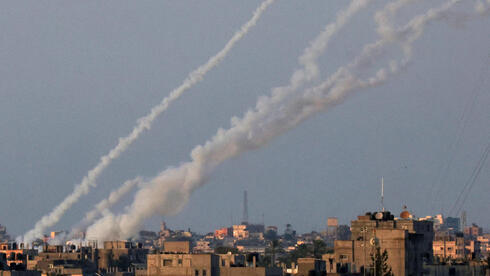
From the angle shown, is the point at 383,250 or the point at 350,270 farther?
the point at 350,270

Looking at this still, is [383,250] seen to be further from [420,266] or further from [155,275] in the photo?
[155,275]

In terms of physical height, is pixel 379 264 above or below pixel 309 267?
above

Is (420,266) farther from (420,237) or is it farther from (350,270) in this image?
(350,270)

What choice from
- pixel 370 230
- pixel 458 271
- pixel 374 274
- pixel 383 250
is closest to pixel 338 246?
pixel 370 230

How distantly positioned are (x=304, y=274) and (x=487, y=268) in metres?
24.1

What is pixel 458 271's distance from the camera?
176000 mm

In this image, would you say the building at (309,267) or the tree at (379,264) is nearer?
the tree at (379,264)

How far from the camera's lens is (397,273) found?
155000mm

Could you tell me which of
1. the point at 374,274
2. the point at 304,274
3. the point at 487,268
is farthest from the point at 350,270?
the point at 374,274

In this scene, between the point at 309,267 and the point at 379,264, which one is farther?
the point at 309,267

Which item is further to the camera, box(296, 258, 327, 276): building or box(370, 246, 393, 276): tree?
box(296, 258, 327, 276): building

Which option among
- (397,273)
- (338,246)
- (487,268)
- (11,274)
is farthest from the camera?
(338,246)

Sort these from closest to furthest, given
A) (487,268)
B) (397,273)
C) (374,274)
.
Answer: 1. (374,274)
2. (397,273)
3. (487,268)

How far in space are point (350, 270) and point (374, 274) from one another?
43.3 m
